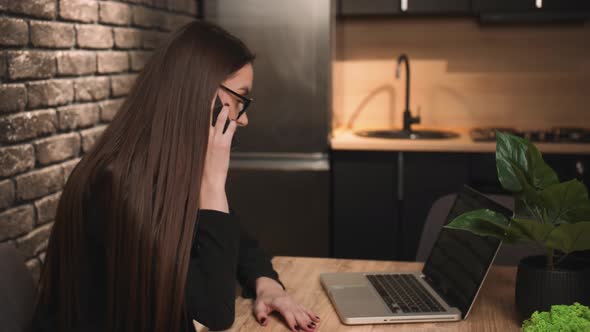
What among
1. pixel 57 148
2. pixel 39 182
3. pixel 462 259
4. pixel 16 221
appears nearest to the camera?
pixel 462 259

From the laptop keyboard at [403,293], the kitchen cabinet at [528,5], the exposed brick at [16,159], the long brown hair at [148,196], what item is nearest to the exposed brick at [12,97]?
the exposed brick at [16,159]

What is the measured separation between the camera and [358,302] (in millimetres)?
1375

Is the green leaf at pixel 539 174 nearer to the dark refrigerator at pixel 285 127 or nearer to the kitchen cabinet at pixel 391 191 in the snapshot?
the kitchen cabinet at pixel 391 191

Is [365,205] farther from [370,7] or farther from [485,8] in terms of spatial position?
[485,8]

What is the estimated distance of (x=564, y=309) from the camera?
1031mm

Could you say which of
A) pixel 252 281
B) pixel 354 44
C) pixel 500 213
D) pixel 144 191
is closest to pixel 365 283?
pixel 252 281

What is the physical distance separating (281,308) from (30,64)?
3.63 feet

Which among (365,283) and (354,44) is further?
(354,44)

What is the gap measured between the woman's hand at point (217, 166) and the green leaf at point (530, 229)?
0.56 meters

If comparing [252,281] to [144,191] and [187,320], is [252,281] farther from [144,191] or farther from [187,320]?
[144,191]

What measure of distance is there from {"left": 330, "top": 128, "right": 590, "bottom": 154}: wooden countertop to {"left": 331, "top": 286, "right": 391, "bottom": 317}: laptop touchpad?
172cm

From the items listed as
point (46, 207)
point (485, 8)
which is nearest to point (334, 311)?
point (46, 207)

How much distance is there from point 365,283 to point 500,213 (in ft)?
1.16

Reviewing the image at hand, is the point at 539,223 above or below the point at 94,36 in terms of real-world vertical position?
below
